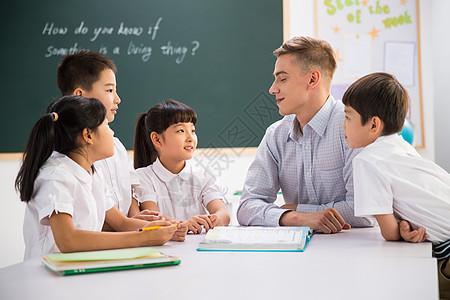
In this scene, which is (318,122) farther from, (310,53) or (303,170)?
(310,53)

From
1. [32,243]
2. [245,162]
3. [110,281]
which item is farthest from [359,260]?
[245,162]

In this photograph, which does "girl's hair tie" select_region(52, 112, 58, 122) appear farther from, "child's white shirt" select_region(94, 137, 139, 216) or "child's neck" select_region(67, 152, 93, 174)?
"child's white shirt" select_region(94, 137, 139, 216)

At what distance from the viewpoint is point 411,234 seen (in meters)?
1.43

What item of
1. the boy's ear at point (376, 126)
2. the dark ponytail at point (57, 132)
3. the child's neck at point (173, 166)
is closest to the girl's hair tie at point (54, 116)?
the dark ponytail at point (57, 132)

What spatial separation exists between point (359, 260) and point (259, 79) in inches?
97.2

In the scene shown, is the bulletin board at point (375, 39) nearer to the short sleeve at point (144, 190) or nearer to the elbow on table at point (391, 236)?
the short sleeve at point (144, 190)

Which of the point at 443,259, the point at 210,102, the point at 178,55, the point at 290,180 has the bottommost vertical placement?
the point at 443,259

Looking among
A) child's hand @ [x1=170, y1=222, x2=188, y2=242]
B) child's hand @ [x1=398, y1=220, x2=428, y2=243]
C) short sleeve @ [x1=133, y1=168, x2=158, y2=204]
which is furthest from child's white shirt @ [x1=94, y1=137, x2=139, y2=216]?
child's hand @ [x1=398, y1=220, x2=428, y2=243]

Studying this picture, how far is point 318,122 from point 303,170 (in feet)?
0.67

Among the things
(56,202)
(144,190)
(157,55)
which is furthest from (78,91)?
(157,55)

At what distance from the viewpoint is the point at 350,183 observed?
1850 mm

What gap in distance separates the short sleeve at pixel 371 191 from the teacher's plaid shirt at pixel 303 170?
0.33 m

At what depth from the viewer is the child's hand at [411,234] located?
1432mm

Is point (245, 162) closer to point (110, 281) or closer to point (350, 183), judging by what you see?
point (350, 183)
